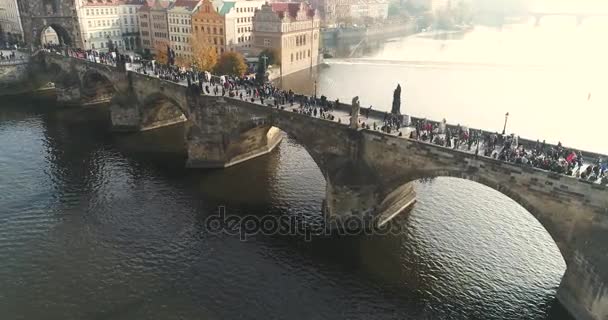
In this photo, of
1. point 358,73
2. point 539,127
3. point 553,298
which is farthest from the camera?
point 358,73

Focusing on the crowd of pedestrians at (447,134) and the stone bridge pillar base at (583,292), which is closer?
the stone bridge pillar base at (583,292)

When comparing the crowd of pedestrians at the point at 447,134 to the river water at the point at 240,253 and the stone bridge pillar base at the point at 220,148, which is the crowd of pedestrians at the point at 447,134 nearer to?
the stone bridge pillar base at the point at 220,148

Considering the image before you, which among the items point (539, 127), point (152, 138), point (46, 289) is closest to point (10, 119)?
point (152, 138)

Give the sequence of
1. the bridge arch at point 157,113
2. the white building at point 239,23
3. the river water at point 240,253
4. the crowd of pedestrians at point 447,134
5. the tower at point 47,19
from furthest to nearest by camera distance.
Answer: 1. the white building at point 239,23
2. the tower at point 47,19
3. the bridge arch at point 157,113
4. the river water at point 240,253
5. the crowd of pedestrians at point 447,134

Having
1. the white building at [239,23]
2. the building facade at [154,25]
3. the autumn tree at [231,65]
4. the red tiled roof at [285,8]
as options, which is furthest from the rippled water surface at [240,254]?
the building facade at [154,25]

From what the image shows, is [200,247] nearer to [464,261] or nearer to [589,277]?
[464,261]

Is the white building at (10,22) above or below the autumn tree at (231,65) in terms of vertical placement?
above

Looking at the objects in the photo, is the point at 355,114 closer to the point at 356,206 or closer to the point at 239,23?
the point at 356,206
